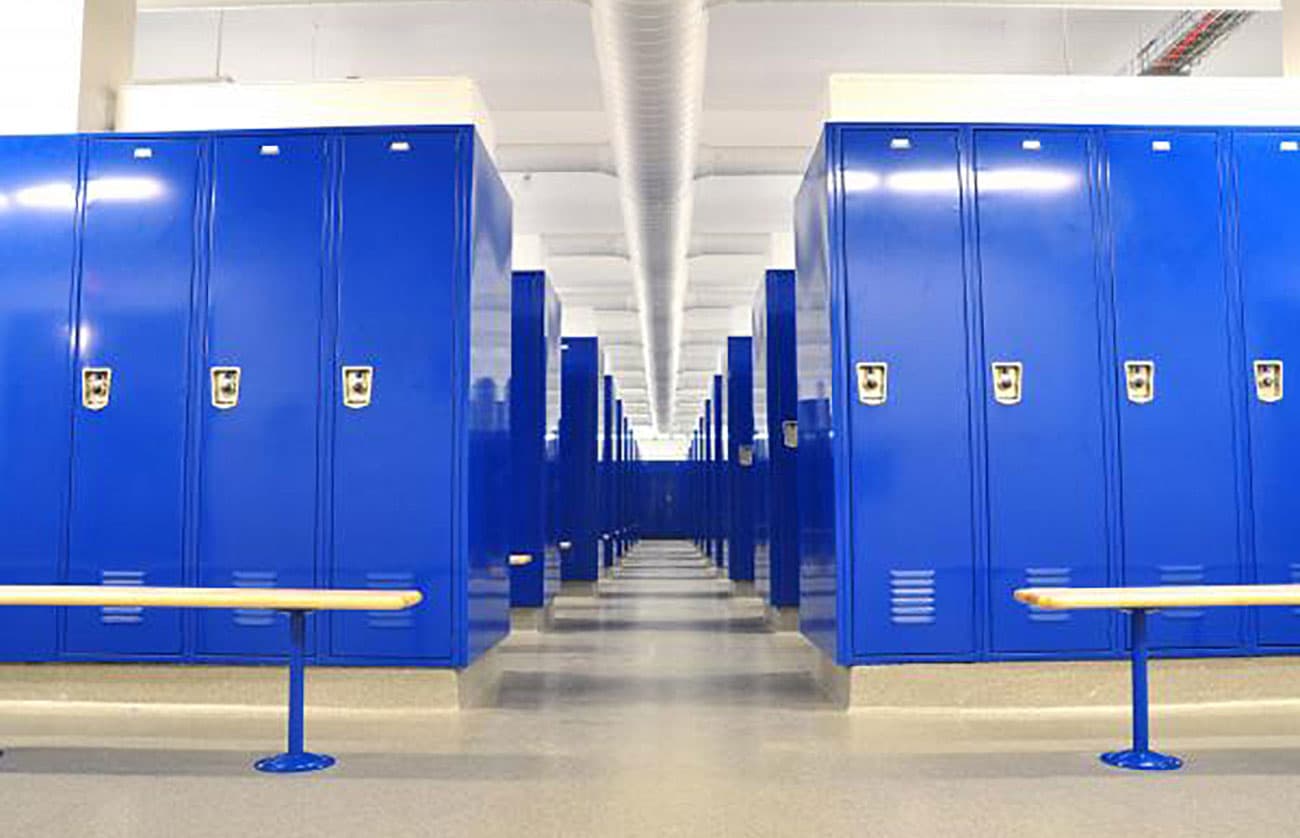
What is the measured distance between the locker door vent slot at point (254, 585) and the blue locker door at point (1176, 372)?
3.87m

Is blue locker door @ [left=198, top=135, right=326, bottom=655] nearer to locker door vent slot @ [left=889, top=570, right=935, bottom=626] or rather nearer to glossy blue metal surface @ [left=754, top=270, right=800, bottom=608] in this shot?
locker door vent slot @ [left=889, top=570, right=935, bottom=626]

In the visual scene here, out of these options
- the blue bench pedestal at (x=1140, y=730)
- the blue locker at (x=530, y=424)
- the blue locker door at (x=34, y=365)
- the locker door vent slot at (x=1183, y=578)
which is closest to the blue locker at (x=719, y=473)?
the blue locker at (x=530, y=424)

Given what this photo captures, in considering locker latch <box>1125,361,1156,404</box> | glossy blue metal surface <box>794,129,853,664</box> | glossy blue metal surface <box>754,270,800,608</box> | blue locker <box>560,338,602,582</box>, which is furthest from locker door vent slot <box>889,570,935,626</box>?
blue locker <box>560,338,602,582</box>

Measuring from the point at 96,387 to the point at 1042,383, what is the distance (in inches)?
172

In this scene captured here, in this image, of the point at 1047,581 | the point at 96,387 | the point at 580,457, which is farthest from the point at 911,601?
the point at 580,457

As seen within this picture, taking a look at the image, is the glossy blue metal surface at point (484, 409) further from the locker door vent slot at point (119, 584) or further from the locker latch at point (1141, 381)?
the locker latch at point (1141, 381)

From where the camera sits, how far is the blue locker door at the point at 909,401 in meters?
4.80

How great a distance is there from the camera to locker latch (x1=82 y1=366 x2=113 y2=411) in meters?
4.96

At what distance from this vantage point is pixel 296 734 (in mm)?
3867

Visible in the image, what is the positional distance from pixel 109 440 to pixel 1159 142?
16.7 feet

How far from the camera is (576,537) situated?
11125 mm

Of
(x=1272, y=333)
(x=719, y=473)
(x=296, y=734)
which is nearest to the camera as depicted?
(x=296, y=734)

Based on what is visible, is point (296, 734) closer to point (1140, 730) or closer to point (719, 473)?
point (1140, 730)

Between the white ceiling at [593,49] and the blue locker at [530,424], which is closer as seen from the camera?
the white ceiling at [593,49]
